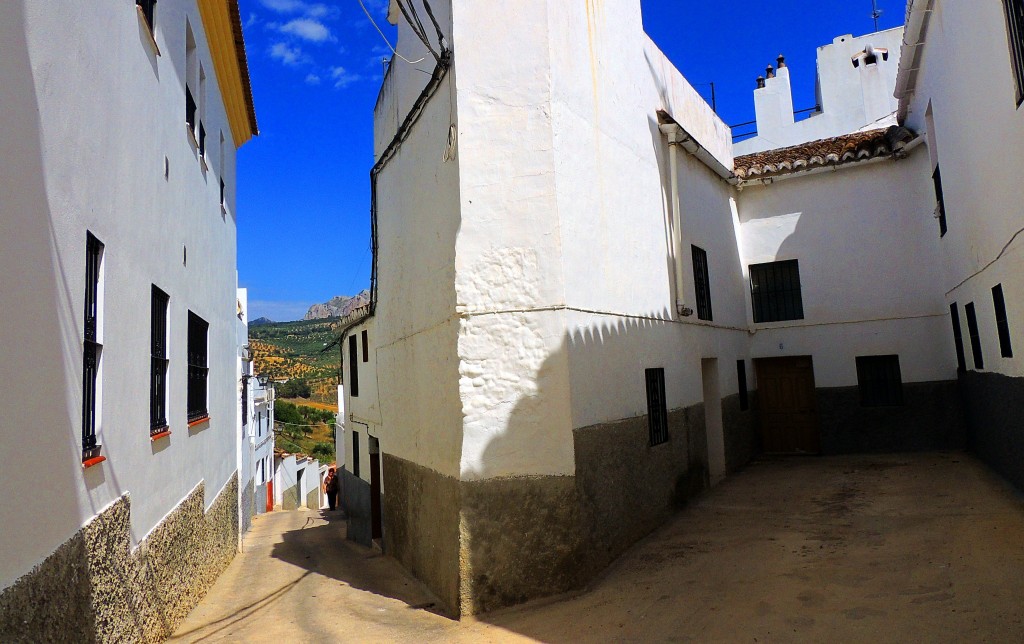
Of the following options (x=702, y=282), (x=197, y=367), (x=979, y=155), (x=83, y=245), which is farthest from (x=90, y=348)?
(x=702, y=282)

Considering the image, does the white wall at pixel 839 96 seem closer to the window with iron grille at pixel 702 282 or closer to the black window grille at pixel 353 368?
the window with iron grille at pixel 702 282

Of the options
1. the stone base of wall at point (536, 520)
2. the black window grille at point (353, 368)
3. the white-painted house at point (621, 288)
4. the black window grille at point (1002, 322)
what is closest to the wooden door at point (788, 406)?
the white-painted house at point (621, 288)

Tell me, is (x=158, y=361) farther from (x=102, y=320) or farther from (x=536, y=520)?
(x=536, y=520)

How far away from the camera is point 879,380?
12742 mm

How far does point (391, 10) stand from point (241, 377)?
10112 millimetres

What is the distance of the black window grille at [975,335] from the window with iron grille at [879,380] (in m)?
2.75

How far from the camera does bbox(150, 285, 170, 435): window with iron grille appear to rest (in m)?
6.14

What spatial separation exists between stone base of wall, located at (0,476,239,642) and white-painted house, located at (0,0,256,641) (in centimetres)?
2

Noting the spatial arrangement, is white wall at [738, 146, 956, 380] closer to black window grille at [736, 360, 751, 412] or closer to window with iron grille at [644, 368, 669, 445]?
black window grille at [736, 360, 751, 412]

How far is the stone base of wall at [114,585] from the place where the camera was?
10.4 ft

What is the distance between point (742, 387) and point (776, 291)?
2342 mm

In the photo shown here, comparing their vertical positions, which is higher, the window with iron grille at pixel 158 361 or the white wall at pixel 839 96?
the white wall at pixel 839 96

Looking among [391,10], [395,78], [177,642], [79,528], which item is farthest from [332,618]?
[391,10]

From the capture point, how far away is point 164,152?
6574 mm
